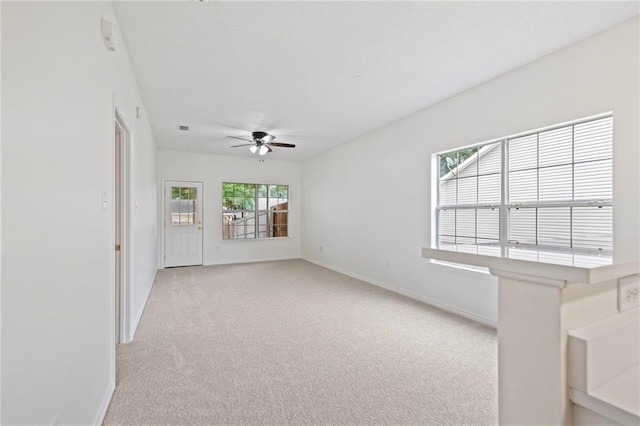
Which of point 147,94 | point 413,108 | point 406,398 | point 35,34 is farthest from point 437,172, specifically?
point 35,34

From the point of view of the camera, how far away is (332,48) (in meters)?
2.71

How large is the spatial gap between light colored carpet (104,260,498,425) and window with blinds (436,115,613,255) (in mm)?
1013

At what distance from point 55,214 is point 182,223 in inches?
238

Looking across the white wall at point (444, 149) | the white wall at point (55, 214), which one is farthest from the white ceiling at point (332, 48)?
the white wall at point (55, 214)

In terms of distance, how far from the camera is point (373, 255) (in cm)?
534

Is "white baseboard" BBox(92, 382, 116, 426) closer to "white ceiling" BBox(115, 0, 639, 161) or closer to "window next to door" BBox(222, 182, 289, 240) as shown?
"white ceiling" BBox(115, 0, 639, 161)

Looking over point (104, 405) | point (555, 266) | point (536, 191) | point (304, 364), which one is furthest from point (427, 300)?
point (555, 266)

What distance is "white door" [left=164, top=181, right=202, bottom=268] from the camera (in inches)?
269

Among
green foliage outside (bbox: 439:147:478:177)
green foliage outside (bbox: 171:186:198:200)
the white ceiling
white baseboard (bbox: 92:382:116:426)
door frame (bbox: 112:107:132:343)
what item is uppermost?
the white ceiling

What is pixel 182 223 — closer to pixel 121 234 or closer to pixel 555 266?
pixel 121 234

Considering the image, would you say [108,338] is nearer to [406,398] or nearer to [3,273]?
[3,273]

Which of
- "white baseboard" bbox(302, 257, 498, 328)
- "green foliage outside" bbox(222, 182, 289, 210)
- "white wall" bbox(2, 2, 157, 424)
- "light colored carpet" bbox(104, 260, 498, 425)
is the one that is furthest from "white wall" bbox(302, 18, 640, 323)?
"white wall" bbox(2, 2, 157, 424)

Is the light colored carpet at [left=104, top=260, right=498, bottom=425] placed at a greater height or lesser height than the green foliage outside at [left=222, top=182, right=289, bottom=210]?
lesser

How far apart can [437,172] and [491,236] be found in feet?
3.66
